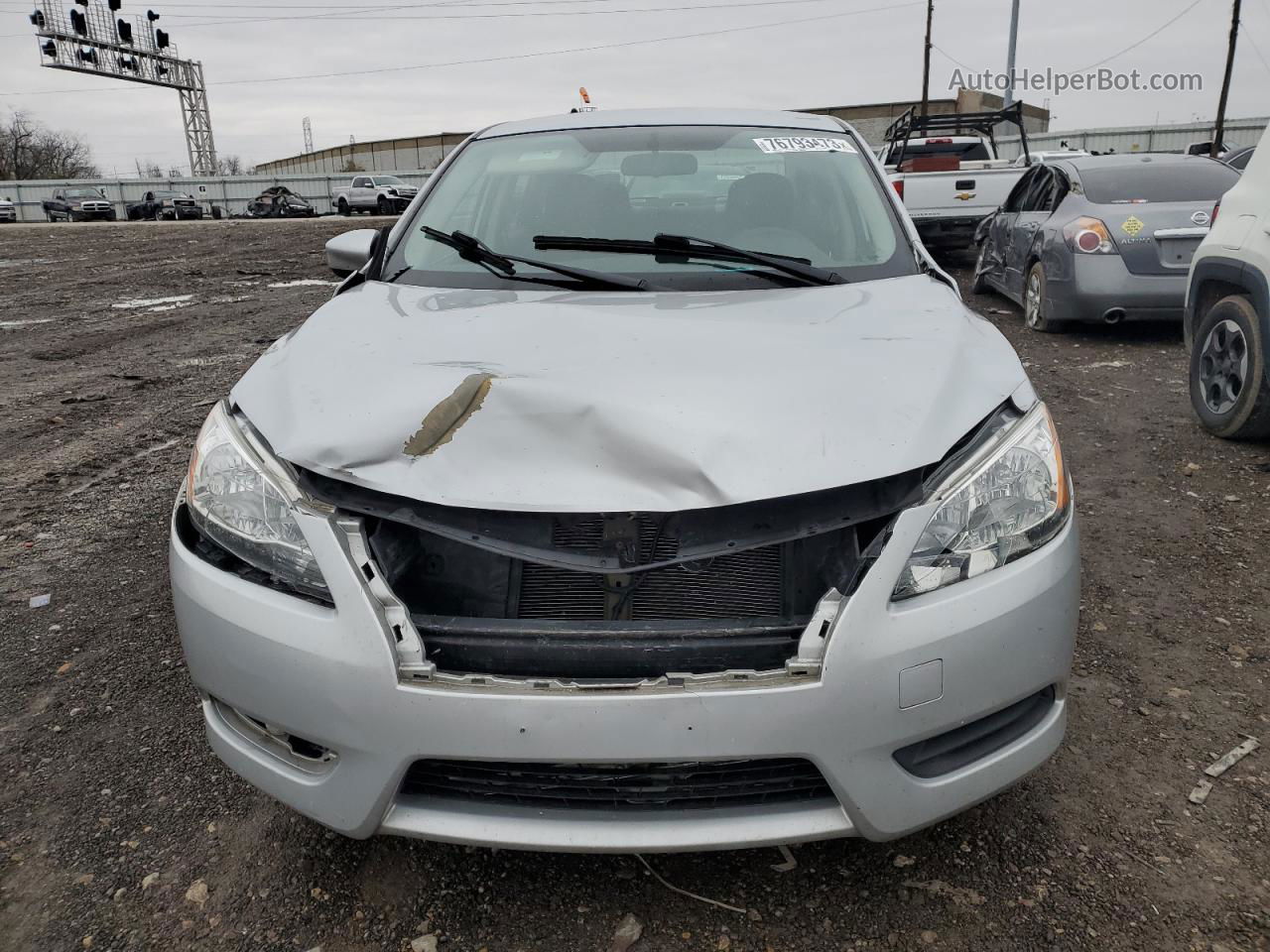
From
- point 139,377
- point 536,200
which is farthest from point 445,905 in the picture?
point 139,377

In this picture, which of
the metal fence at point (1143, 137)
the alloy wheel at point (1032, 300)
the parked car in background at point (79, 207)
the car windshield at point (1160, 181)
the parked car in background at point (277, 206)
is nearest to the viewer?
the car windshield at point (1160, 181)

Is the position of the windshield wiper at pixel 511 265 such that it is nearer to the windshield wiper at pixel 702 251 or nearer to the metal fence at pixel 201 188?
the windshield wiper at pixel 702 251

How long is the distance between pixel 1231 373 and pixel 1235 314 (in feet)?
0.98

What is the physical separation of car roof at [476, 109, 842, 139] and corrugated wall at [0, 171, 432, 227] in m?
45.5

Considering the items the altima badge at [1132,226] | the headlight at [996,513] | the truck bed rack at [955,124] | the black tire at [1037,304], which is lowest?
the black tire at [1037,304]

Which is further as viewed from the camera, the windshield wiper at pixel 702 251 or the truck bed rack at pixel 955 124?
the truck bed rack at pixel 955 124

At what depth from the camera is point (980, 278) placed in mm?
9430

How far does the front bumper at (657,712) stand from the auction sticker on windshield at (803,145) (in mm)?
1881

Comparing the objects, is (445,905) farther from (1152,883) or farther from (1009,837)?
(1152,883)

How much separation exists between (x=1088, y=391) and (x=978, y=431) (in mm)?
4627

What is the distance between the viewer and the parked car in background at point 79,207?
132 feet

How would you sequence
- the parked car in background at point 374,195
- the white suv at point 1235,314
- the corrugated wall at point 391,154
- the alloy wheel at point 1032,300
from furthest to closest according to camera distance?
the corrugated wall at point 391,154 → the parked car in background at point 374,195 → the alloy wheel at point 1032,300 → the white suv at point 1235,314

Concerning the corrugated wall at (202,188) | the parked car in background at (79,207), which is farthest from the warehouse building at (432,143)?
the parked car in background at (79,207)

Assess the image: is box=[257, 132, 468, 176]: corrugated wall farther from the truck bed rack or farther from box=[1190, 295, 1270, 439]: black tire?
box=[1190, 295, 1270, 439]: black tire
